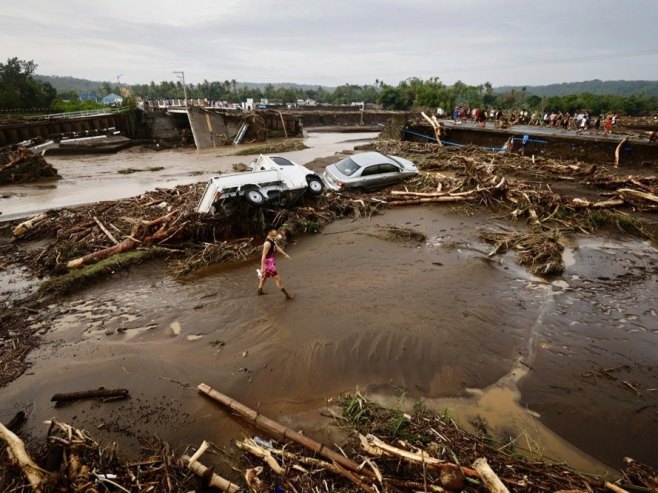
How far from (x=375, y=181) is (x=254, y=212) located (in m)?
5.29

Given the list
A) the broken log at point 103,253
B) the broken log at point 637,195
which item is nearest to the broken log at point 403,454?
the broken log at point 103,253

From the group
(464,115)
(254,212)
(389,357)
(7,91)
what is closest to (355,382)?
(389,357)

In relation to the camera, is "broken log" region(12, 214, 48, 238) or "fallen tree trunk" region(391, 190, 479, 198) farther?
"fallen tree trunk" region(391, 190, 479, 198)

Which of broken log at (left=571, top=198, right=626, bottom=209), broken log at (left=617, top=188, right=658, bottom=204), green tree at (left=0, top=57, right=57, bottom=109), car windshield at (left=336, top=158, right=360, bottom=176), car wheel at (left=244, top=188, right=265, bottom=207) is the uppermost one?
green tree at (left=0, top=57, right=57, bottom=109)

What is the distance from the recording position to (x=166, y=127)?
35125mm

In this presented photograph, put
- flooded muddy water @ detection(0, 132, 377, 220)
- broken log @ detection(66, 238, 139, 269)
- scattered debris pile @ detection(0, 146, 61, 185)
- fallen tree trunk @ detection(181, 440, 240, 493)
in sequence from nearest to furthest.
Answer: fallen tree trunk @ detection(181, 440, 240, 493) → broken log @ detection(66, 238, 139, 269) → flooded muddy water @ detection(0, 132, 377, 220) → scattered debris pile @ detection(0, 146, 61, 185)

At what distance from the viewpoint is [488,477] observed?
10.1ft

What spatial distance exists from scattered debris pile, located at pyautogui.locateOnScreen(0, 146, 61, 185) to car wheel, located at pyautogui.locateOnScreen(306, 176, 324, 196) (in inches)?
626

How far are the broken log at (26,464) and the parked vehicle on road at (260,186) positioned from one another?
21.4 ft

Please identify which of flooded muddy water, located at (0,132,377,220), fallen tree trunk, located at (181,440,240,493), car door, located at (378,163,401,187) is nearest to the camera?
fallen tree trunk, located at (181,440,240,493)

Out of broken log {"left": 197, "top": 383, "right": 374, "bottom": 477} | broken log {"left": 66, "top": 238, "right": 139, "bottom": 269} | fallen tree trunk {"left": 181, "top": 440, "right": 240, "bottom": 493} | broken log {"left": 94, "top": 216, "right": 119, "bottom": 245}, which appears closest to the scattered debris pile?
broken log {"left": 94, "top": 216, "right": 119, "bottom": 245}

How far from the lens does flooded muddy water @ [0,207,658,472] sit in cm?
432

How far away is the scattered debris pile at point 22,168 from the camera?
17.0 meters

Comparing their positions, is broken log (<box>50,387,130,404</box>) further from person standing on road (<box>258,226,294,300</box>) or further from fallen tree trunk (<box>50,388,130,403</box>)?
person standing on road (<box>258,226,294,300</box>)
